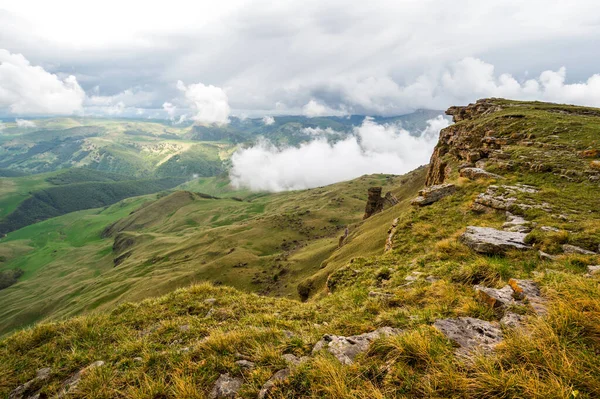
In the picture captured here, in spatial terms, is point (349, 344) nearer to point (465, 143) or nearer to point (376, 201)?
point (465, 143)

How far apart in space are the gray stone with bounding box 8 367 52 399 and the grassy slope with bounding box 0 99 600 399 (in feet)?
1.28

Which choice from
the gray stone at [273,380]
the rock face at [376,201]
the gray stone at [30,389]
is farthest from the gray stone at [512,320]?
the rock face at [376,201]

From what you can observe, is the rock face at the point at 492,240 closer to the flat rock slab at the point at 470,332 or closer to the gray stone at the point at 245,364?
the flat rock slab at the point at 470,332

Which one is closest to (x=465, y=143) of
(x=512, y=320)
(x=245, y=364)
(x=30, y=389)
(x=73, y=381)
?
(x=512, y=320)

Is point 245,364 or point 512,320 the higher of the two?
point 512,320

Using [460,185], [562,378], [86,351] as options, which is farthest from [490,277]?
[460,185]

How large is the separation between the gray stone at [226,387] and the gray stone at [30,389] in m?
6.46

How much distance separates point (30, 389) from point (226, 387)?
750 cm

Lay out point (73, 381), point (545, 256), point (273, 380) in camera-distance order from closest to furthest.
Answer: point (273, 380) → point (73, 381) → point (545, 256)

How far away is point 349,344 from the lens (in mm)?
7352

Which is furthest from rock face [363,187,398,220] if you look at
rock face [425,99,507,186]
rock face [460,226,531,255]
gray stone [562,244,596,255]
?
gray stone [562,244,596,255]

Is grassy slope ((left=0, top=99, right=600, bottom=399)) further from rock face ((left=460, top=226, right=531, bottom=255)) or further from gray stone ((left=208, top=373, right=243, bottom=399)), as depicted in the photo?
rock face ((left=460, top=226, right=531, bottom=255))

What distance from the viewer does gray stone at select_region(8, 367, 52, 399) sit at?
8491 millimetres

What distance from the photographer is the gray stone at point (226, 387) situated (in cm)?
639
